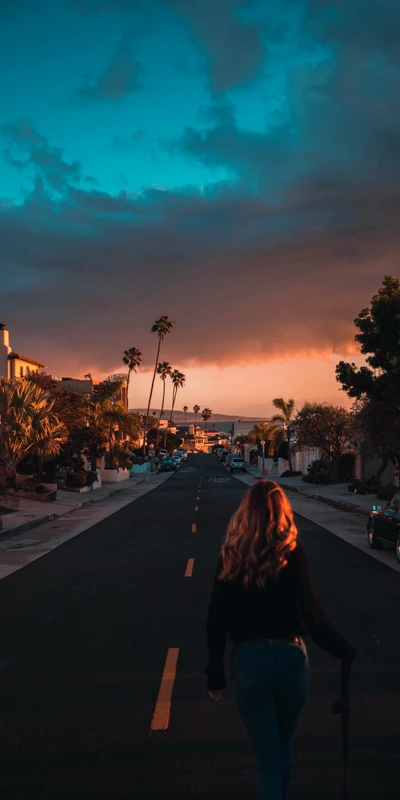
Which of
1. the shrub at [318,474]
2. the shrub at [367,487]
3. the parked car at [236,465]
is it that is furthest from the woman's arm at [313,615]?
the parked car at [236,465]

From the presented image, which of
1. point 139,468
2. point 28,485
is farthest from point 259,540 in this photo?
point 139,468

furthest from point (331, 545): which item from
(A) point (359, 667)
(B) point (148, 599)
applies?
(A) point (359, 667)

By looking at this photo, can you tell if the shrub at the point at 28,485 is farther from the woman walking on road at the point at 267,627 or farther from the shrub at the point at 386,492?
the woman walking on road at the point at 267,627

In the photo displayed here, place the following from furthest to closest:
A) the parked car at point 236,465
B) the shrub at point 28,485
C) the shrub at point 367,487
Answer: the parked car at point 236,465
the shrub at point 367,487
the shrub at point 28,485

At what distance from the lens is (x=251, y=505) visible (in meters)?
3.88

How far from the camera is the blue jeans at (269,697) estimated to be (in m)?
3.63

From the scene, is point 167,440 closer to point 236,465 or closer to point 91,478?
point 236,465

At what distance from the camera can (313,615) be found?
12.6ft

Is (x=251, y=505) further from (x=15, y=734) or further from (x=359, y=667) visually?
(x=359, y=667)

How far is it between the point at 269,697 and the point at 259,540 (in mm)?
765

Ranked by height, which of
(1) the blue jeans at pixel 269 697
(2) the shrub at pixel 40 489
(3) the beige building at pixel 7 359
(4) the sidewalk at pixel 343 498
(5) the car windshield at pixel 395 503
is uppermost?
(3) the beige building at pixel 7 359

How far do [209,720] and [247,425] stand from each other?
512 ft

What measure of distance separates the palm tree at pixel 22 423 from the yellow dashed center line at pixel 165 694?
2660 cm

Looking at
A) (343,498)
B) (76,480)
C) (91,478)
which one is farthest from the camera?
(91,478)
